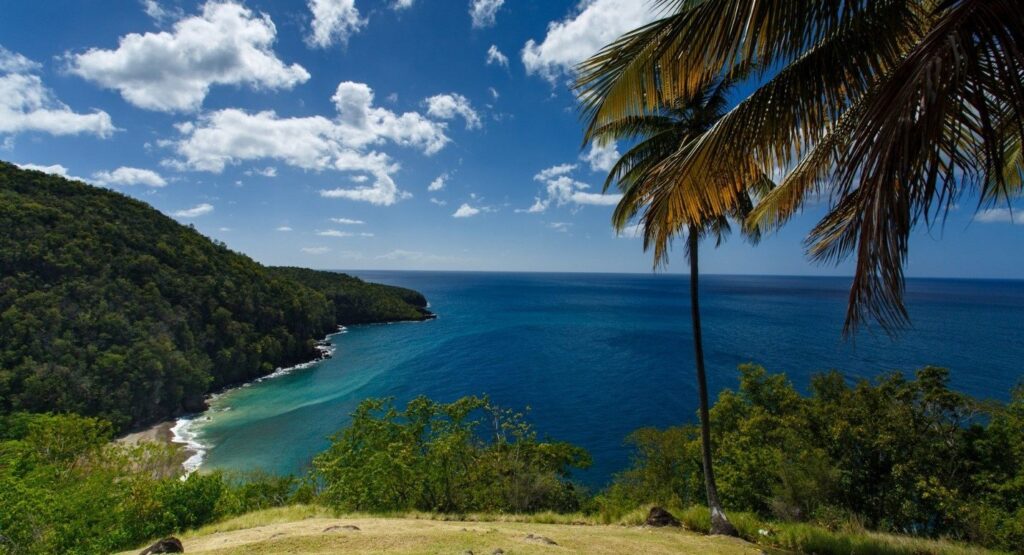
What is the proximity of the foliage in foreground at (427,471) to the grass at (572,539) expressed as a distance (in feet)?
13.0

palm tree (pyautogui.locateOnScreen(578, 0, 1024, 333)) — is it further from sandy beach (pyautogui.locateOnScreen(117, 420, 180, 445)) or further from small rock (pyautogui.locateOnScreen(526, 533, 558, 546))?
sandy beach (pyautogui.locateOnScreen(117, 420, 180, 445))

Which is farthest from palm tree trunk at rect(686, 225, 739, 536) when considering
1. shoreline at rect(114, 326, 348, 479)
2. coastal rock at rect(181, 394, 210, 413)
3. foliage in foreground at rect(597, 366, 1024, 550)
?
coastal rock at rect(181, 394, 210, 413)

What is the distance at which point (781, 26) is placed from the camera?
213cm

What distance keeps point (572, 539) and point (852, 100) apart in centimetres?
747

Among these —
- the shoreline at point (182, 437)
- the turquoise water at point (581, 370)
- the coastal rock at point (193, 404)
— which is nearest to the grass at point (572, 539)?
the turquoise water at point (581, 370)

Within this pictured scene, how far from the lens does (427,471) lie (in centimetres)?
1429

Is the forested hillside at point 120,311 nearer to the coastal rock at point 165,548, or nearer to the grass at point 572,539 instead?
the coastal rock at point 165,548

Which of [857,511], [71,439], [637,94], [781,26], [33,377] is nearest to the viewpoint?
[781,26]

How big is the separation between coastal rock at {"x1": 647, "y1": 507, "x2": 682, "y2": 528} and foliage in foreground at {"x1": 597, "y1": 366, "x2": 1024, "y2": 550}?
1.14 metres

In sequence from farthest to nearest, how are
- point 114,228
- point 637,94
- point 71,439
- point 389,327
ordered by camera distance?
point 389,327, point 114,228, point 71,439, point 637,94

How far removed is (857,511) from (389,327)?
8506 centimetres

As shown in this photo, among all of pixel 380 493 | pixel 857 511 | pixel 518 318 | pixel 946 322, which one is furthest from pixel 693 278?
pixel 946 322

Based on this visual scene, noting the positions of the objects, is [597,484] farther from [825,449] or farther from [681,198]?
[681,198]

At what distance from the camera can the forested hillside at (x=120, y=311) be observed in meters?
34.4
